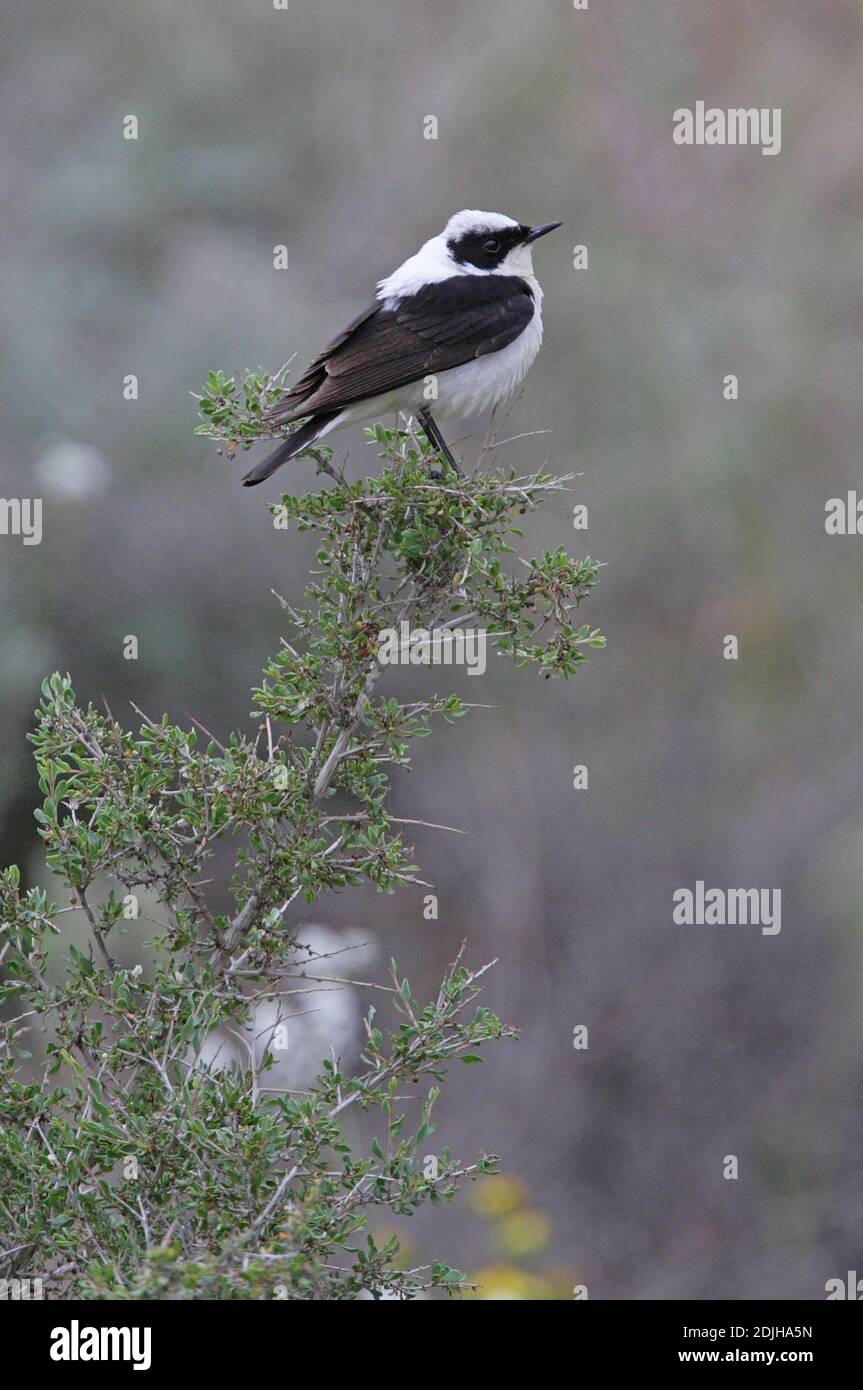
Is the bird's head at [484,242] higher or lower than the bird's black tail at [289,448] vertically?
higher

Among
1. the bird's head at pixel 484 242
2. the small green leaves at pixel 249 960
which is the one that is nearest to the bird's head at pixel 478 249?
the bird's head at pixel 484 242

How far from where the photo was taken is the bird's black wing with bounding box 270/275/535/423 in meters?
3.85

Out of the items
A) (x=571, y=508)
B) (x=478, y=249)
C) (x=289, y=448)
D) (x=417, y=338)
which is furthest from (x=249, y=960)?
(x=571, y=508)

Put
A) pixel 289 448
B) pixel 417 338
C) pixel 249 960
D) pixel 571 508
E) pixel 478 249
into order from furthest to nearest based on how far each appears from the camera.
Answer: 1. pixel 571 508
2. pixel 478 249
3. pixel 417 338
4. pixel 289 448
5. pixel 249 960

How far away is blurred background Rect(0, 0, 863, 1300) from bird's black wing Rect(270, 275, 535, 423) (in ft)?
7.16

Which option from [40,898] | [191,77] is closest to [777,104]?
[191,77]

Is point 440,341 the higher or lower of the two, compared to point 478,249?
lower

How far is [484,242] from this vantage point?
187 inches

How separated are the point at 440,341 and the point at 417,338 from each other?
0.08 m

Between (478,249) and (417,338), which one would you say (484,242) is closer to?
(478,249)

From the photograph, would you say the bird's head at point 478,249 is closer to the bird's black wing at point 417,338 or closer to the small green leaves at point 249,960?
the bird's black wing at point 417,338

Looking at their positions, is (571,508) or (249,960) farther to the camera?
(571,508)

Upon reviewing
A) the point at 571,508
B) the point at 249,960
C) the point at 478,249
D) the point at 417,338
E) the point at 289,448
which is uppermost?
the point at 571,508

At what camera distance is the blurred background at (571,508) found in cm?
722
